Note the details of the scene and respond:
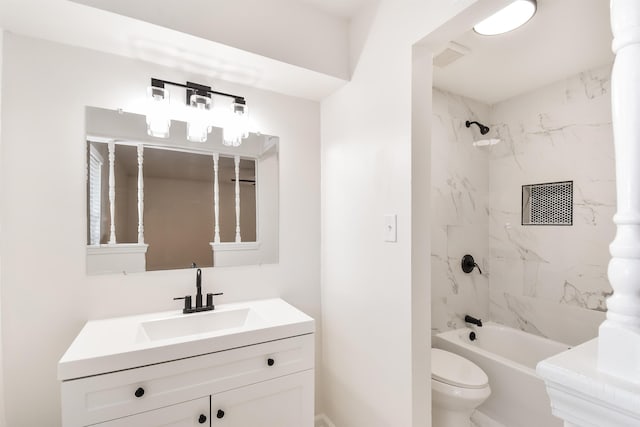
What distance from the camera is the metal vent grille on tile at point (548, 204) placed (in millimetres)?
2352

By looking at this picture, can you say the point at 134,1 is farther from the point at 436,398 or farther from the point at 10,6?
the point at 436,398

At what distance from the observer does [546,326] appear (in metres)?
2.44

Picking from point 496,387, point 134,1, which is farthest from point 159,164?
point 496,387

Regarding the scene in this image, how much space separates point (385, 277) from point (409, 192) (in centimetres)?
44

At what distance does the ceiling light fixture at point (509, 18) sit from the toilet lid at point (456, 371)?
1892mm

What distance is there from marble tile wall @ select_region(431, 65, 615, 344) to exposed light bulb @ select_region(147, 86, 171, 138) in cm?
196

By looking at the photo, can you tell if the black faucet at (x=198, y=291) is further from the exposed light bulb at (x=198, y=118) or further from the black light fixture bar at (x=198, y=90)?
the black light fixture bar at (x=198, y=90)

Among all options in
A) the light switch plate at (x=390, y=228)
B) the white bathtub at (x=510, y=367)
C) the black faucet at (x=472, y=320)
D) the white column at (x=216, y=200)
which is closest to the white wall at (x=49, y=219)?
the white column at (x=216, y=200)

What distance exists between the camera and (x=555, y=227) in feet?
7.91

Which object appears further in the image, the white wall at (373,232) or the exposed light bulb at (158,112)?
the exposed light bulb at (158,112)

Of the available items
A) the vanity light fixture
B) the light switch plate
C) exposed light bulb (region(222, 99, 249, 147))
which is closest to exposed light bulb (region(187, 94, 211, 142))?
the vanity light fixture

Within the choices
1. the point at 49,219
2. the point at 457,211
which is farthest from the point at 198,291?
the point at 457,211

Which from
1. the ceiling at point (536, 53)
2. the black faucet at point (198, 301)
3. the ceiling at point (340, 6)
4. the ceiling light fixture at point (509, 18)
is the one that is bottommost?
the black faucet at point (198, 301)

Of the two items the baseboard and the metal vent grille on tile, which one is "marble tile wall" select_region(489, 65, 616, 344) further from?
the baseboard
